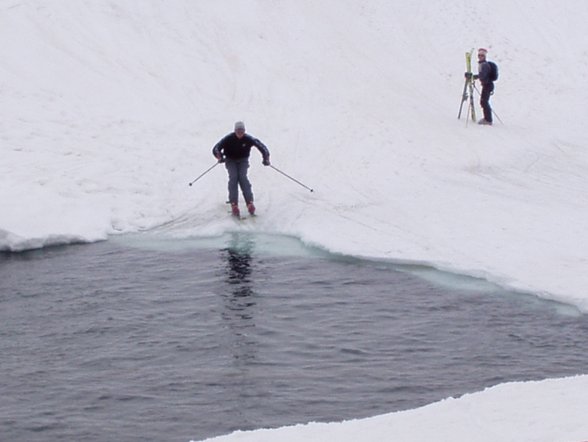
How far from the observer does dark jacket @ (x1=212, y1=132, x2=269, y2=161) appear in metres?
23.3

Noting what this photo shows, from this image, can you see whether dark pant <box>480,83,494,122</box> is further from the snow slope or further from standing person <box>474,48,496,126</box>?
the snow slope

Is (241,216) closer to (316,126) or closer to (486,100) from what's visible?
(316,126)

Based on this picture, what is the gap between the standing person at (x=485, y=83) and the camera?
1172 inches

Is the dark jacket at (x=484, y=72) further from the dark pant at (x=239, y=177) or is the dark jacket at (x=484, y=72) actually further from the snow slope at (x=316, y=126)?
the dark pant at (x=239, y=177)

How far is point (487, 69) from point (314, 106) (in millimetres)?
4553

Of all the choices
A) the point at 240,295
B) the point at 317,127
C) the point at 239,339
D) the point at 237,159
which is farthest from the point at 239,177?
the point at 239,339

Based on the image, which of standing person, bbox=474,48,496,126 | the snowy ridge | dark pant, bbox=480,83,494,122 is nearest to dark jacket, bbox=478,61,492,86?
standing person, bbox=474,48,496,126

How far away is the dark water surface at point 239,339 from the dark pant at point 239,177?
1562 mm

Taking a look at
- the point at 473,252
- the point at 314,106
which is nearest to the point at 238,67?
the point at 314,106

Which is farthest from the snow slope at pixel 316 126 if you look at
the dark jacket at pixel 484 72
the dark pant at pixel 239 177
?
the dark jacket at pixel 484 72

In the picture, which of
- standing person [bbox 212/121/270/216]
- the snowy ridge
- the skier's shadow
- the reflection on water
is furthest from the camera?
standing person [bbox 212/121/270/216]

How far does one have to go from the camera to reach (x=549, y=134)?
2984cm

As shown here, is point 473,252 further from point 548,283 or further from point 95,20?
point 95,20

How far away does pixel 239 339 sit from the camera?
17.1 m
